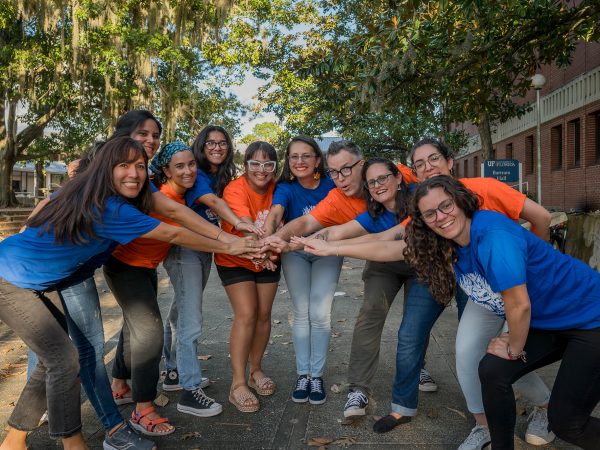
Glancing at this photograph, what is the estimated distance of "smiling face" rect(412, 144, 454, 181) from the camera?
12.4 ft

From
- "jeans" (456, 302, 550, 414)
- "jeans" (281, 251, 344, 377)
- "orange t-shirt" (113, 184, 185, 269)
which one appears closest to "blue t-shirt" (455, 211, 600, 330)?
"jeans" (456, 302, 550, 414)

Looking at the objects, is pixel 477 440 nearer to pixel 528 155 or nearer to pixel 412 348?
pixel 412 348

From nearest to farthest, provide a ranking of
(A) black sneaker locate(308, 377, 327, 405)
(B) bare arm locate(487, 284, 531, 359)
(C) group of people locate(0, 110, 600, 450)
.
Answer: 1. (B) bare arm locate(487, 284, 531, 359)
2. (C) group of people locate(0, 110, 600, 450)
3. (A) black sneaker locate(308, 377, 327, 405)

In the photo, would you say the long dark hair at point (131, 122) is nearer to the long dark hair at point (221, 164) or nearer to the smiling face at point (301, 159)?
the long dark hair at point (221, 164)

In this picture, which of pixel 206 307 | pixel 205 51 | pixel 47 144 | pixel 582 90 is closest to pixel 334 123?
pixel 205 51

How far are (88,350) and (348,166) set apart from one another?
216cm

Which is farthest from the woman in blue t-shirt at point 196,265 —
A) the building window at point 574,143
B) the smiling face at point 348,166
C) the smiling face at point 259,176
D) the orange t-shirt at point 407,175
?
the building window at point 574,143

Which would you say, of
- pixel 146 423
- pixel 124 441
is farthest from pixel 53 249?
→ pixel 146 423

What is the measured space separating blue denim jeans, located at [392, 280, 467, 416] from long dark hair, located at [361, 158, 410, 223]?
0.53m

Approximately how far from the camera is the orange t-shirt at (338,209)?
4180 mm

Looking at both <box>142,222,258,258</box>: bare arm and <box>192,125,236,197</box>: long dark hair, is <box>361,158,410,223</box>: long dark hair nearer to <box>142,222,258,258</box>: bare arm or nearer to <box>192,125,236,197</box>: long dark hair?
<box>142,222,258,258</box>: bare arm

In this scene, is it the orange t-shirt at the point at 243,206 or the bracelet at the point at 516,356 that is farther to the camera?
the orange t-shirt at the point at 243,206

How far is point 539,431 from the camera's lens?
3379 millimetres

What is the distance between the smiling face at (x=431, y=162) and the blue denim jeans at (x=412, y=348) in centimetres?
79
